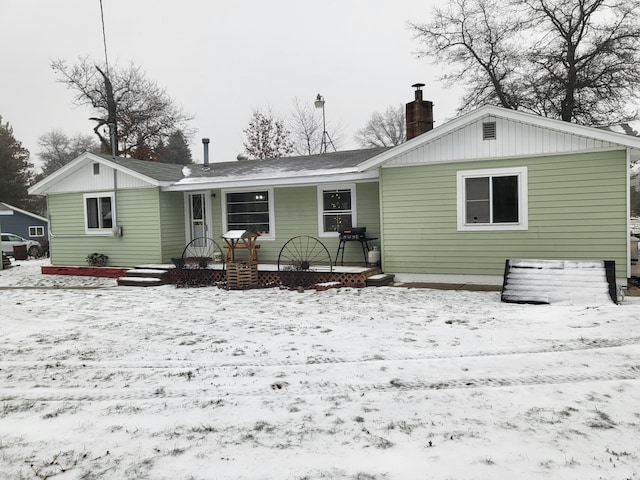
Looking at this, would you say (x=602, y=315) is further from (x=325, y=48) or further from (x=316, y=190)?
(x=325, y=48)

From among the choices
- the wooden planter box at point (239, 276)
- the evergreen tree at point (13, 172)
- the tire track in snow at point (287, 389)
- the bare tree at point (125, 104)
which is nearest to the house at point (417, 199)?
the wooden planter box at point (239, 276)

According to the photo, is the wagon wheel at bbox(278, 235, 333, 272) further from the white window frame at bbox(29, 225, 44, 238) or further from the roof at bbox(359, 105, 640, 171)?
the white window frame at bbox(29, 225, 44, 238)

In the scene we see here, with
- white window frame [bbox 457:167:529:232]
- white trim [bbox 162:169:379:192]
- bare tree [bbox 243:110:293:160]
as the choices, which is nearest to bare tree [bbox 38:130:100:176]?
bare tree [bbox 243:110:293:160]

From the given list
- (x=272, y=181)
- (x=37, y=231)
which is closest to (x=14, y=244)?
(x=37, y=231)

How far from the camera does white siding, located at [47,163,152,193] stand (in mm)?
13250

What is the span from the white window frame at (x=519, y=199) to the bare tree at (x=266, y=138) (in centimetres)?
2651

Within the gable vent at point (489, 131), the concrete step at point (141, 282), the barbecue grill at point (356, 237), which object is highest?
the gable vent at point (489, 131)

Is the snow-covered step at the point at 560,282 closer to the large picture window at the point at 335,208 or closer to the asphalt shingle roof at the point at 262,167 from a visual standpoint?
the large picture window at the point at 335,208

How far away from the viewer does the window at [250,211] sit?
41.5 ft

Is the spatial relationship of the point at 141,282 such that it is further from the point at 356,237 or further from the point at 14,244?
the point at 14,244

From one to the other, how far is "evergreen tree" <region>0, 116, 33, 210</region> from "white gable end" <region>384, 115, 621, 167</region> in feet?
121

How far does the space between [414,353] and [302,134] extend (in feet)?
116

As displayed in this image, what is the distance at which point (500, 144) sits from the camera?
30.6 feet

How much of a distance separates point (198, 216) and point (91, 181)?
10.6 feet
